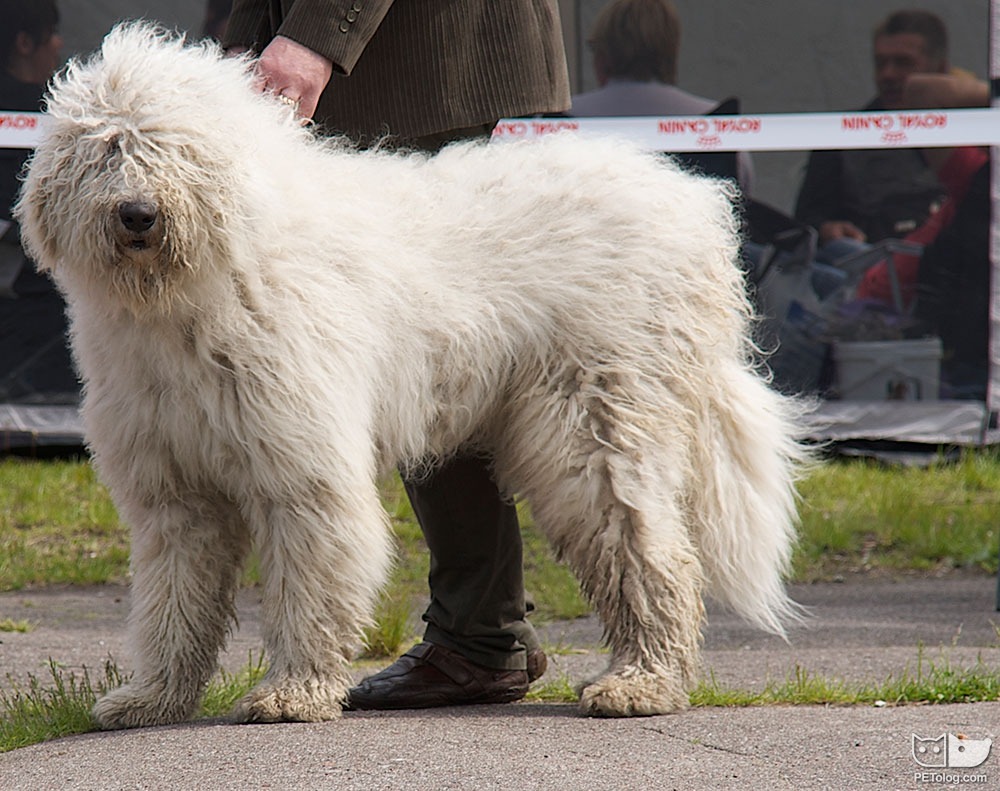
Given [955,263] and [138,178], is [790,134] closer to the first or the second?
[955,263]

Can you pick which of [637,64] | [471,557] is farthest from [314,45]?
[637,64]

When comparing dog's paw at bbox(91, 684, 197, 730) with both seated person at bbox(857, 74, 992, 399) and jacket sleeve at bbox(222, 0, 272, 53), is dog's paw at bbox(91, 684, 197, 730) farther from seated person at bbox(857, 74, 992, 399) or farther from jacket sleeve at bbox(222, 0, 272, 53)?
seated person at bbox(857, 74, 992, 399)

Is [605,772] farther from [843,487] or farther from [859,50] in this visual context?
[859,50]

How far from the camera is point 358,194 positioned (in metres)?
4.22

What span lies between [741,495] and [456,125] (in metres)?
1.55

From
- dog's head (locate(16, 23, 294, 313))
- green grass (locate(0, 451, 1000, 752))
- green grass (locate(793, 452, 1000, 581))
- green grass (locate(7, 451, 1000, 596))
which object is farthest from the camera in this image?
green grass (locate(793, 452, 1000, 581))

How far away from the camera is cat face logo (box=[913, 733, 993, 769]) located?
359 cm

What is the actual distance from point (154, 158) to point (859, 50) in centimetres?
635

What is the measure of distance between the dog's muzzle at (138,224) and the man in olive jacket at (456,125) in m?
0.99

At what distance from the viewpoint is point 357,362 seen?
4074 mm

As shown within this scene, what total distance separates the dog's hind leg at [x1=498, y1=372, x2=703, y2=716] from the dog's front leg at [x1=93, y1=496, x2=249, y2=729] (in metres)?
1.01

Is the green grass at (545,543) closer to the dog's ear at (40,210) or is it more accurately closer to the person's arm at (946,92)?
the dog's ear at (40,210)

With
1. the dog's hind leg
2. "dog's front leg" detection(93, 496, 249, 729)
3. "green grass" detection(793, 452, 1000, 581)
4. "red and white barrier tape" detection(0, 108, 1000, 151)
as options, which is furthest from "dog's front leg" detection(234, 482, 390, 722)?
"red and white barrier tape" detection(0, 108, 1000, 151)

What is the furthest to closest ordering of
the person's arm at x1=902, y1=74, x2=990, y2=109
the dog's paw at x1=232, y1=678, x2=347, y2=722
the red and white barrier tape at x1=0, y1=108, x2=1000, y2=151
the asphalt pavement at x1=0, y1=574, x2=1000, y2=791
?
1. the person's arm at x1=902, y1=74, x2=990, y2=109
2. the red and white barrier tape at x1=0, y1=108, x2=1000, y2=151
3. the dog's paw at x1=232, y1=678, x2=347, y2=722
4. the asphalt pavement at x1=0, y1=574, x2=1000, y2=791
